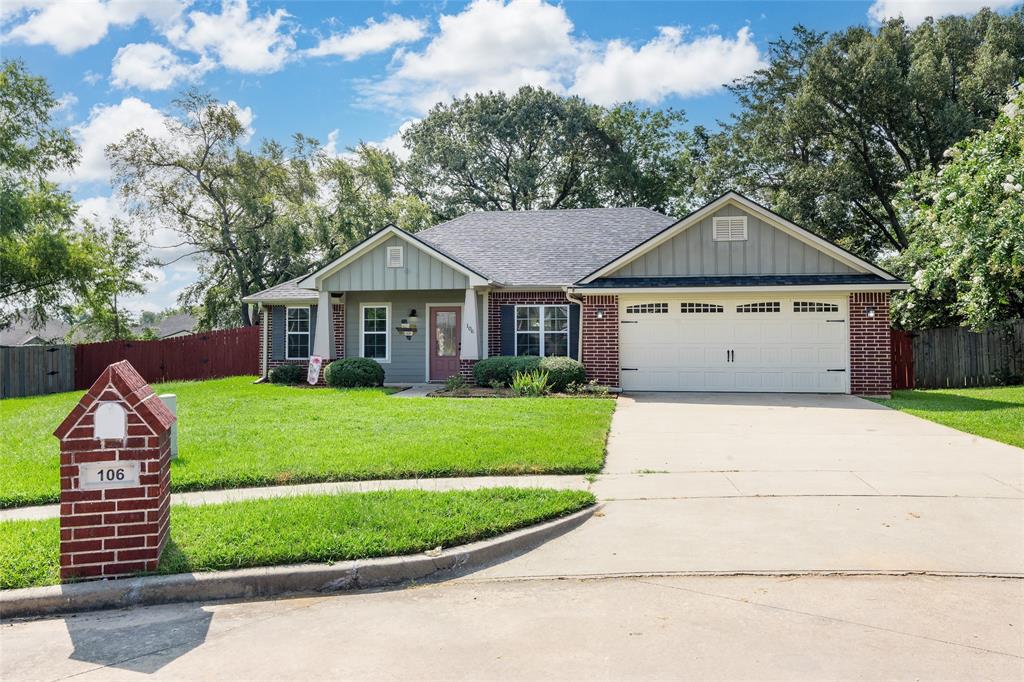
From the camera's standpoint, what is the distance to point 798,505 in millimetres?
6500

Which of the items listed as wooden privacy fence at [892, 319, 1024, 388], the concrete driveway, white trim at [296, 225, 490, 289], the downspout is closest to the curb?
the concrete driveway

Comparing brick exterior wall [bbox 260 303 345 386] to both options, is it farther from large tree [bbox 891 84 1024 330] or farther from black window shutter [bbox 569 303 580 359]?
large tree [bbox 891 84 1024 330]

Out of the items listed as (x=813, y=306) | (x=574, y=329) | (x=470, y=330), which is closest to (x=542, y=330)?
(x=574, y=329)

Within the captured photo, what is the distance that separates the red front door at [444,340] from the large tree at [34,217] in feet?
50.7

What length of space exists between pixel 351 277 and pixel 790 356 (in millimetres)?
11235

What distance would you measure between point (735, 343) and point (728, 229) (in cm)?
279

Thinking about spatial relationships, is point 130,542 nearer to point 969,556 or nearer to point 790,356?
point 969,556

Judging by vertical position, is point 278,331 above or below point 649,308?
below

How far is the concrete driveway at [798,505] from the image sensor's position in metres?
5.10

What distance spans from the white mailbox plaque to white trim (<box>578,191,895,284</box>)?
13.4 m

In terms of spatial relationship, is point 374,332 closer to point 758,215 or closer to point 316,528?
point 758,215

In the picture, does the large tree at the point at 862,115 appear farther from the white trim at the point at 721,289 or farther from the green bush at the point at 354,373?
the green bush at the point at 354,373

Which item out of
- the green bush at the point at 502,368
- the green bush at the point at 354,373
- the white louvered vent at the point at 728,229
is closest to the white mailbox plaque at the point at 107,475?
the green bush at the point at 502,368

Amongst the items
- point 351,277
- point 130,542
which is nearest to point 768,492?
point 130,542
